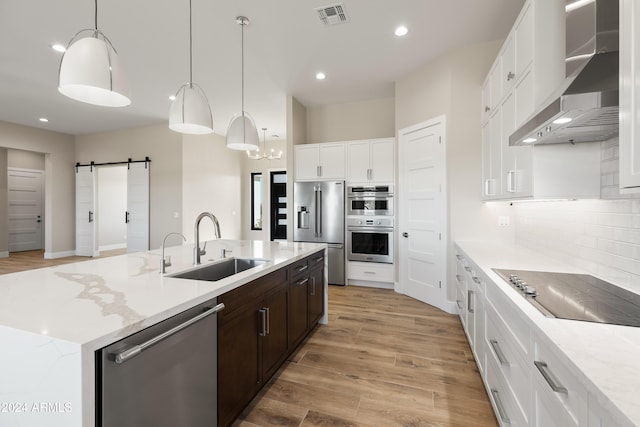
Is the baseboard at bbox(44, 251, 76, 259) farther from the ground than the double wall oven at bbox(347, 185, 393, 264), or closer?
closer

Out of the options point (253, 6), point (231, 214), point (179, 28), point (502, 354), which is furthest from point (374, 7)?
point (231, 214)

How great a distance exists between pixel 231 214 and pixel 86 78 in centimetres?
675

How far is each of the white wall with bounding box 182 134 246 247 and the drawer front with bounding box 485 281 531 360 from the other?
243 inches

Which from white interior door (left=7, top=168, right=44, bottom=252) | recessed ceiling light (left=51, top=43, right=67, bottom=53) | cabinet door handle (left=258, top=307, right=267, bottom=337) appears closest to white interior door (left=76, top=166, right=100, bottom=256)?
white interior door (left=7, top=168, right=44, bottom=252)

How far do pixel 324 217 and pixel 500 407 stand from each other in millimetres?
3362

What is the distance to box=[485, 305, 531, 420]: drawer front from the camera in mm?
1191

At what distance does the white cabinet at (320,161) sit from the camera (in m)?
4.66

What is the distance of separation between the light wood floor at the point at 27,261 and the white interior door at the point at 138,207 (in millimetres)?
1428

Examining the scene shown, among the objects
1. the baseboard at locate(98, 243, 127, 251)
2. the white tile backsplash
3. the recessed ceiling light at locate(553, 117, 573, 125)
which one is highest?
the recessed ceiling light at locate(553, 117, 573, 125)

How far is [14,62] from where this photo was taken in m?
3.71

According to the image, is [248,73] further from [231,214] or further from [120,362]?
[231,214]

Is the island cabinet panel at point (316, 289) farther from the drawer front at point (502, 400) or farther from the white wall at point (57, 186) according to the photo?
the white wall at point (57, 186)

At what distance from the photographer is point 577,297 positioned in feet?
4.31

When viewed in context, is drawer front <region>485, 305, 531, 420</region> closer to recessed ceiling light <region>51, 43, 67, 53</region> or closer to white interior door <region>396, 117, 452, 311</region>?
white interior door <region>396, 117, 452, 311</region>
